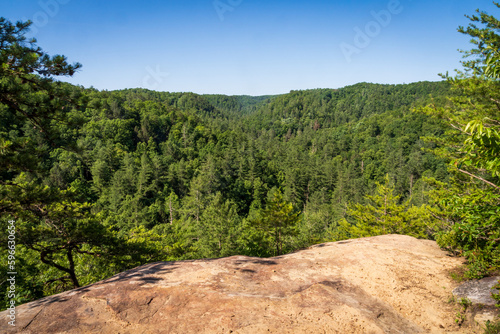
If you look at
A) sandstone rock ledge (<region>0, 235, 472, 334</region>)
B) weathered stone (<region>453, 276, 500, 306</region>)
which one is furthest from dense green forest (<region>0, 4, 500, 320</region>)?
sandstone rock ledge (<region>0, 235, 472, 334</region>)

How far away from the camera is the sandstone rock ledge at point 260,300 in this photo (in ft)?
15.3

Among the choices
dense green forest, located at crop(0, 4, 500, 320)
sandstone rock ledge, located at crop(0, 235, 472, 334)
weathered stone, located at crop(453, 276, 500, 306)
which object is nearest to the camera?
sandstone rock ledge, located at crop(0, 235, 472, 334)

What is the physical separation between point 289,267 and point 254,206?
2034 inches

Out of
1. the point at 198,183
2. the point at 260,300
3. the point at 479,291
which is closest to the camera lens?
the point at 260,300

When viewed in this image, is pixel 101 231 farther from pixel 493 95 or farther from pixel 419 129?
pixel 419 129

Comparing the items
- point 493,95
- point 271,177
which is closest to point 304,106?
point 271,177

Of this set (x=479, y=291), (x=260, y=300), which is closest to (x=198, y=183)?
(x=260, y=300)

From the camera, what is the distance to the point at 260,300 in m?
5.47

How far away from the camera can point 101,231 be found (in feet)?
33.6

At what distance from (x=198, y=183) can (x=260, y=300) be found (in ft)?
150

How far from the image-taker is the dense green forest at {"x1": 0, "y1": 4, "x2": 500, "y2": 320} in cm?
650

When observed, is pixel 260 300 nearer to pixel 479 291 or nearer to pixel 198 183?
pixel 479 291

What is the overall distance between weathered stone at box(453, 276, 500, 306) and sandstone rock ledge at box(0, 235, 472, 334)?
0.28 meters

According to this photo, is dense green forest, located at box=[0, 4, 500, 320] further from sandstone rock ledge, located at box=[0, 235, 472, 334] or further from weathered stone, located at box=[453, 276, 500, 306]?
sandstone rock ledge, located at box=[0, 235, 472, 334]
